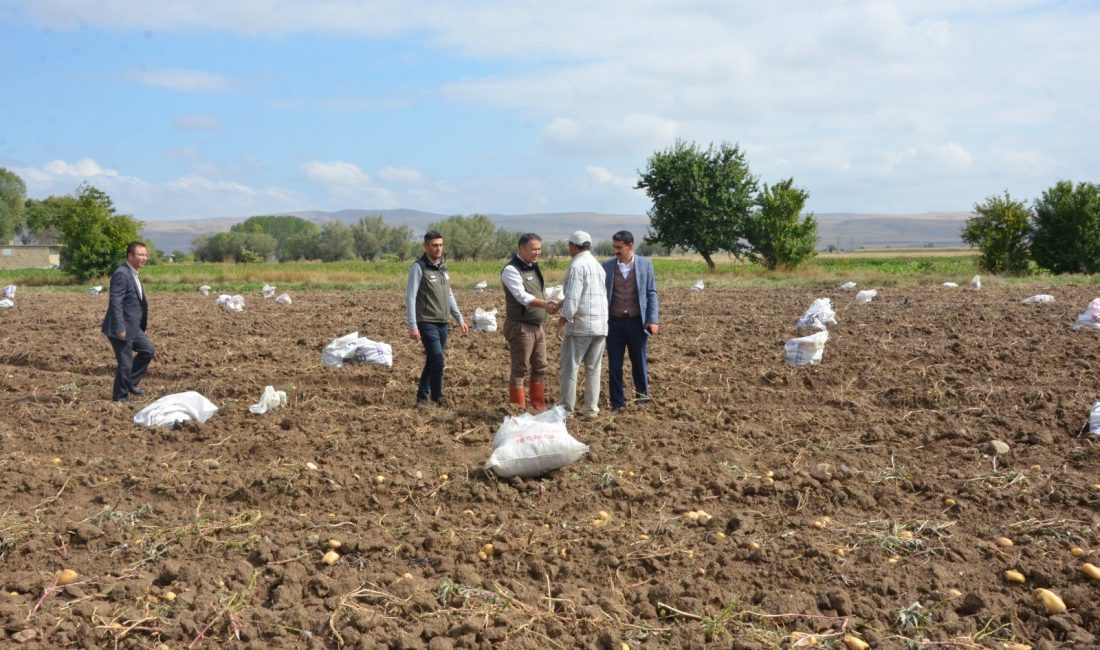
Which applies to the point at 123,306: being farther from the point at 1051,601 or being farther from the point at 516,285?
the point at 1051,601

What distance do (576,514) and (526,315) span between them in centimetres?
268

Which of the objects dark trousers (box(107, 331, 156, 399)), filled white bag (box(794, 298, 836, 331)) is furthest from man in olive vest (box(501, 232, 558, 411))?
filled white bag (box(794, 298, 836, 331))

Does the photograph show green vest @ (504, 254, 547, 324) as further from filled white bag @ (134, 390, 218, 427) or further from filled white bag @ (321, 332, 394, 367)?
filled white bag @ (321, 332, 394, 367)

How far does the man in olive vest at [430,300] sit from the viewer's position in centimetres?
780

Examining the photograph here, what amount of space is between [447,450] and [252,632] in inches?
115

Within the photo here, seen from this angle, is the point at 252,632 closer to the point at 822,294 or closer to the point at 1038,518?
the point at 1038,518

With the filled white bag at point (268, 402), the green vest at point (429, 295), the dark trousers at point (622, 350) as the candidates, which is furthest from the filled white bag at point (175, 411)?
the dark trousers at point (622, 350)

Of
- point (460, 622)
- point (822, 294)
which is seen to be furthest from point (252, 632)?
point (822, 294)

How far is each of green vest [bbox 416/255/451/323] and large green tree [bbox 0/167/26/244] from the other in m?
104

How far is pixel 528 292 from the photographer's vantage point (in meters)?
7.67

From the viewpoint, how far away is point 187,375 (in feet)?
34.1

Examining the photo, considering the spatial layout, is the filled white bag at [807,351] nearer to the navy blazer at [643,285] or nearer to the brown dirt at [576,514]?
the brown dirt at [576,514]

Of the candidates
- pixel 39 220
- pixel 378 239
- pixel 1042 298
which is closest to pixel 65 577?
pixel 1042 298

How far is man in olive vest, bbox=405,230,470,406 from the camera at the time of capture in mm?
7801
